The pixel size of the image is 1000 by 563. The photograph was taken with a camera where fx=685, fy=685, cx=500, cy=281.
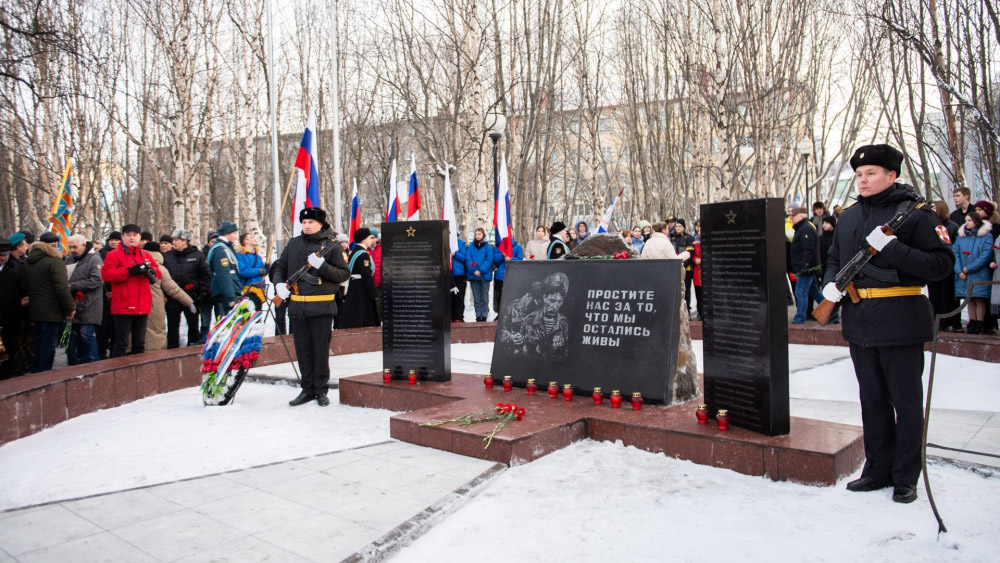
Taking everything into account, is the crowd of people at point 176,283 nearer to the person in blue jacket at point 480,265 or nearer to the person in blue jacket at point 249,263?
the person in blue jacket at point 249,263

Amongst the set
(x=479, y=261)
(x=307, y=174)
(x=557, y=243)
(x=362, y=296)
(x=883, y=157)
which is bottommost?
(x=362, y=296)

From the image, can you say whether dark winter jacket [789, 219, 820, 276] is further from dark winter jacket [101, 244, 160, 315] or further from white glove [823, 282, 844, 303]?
dark winter jacket [101, 244, 160, 315]

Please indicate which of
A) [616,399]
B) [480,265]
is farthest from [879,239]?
[480,265]

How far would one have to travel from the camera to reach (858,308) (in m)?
4.10

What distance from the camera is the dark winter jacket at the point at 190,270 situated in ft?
33.4

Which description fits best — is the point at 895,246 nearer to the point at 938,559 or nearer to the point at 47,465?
the point at 938,559

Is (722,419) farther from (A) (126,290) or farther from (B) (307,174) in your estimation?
(B) (307,174)

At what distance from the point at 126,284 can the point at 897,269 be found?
26.9 ft

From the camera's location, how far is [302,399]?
7.26 m

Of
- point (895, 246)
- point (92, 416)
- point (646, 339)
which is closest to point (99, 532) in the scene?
point (92, 416)

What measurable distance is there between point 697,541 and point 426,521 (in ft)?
4.80

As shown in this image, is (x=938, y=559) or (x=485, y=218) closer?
(x=938, y=559)

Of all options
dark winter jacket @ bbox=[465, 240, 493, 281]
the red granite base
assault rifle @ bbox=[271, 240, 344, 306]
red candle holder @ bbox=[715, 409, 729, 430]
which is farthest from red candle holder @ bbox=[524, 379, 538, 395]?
dark winter jacket @ bbox=[465, 240, 493, 281]

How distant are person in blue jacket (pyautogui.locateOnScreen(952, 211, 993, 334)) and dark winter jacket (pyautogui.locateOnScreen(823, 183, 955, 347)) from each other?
5954 mm
